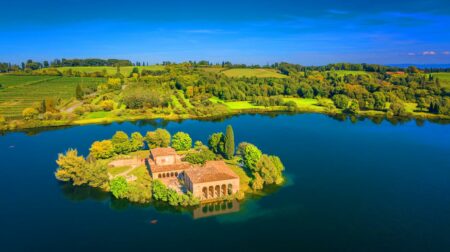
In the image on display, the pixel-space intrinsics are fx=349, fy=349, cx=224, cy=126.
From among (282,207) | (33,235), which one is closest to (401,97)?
(282,207)

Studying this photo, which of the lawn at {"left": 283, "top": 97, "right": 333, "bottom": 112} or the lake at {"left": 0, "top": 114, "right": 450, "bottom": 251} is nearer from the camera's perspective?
the lake at {"left": 0, "top": 114, "right": 450, "bottom": 251}

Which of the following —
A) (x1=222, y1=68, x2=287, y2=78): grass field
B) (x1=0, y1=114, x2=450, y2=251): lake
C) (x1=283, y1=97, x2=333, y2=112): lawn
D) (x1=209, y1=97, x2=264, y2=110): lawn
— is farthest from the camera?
(x1=222, y1=68, x2=287, y2=78): grass field

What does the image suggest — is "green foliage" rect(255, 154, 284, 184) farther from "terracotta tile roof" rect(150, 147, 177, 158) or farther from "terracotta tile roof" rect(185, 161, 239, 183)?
"terracotta tile roof" rect(150, 147, 177, 158)

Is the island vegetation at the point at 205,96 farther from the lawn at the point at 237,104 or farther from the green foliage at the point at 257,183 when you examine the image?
the green foliage at the point at 257,183

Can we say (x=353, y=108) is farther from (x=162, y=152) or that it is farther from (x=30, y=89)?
(x=30, y=89)

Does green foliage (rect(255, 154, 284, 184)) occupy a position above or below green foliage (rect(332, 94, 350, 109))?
below

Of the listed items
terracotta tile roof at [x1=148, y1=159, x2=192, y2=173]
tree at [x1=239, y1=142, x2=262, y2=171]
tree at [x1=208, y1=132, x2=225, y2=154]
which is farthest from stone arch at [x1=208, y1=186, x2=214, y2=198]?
tree at [x1=208, y1=132, x2=225, y2=154]
